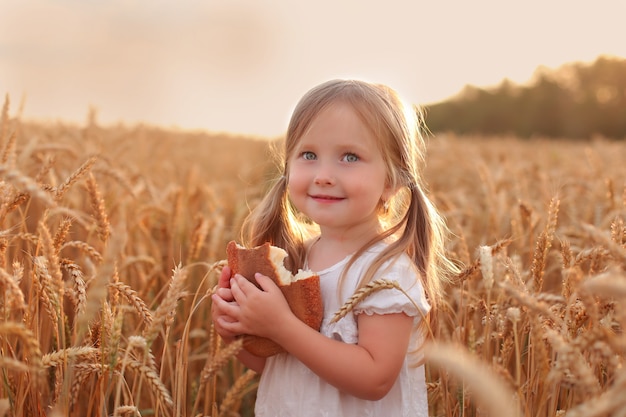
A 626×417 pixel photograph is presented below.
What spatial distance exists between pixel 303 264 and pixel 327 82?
23.8 inches

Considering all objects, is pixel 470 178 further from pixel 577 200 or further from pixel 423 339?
pixel 423 339

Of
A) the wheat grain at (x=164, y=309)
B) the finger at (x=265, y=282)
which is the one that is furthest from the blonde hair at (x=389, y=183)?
the wheat grain at (x=164, y=309)

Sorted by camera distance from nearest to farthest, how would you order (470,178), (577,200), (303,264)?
(303,264) < (577,200) < (470,178)

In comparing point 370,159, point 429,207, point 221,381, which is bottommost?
point 221,381

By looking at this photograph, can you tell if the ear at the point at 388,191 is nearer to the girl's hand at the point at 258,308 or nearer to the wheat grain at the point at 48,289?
the girl's hand at the point at 258,308

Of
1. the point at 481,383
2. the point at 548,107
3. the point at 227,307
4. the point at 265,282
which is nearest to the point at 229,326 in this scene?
the point at 227,307

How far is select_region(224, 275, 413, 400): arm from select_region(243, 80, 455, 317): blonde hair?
6.7 inches

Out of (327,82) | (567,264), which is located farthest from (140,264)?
(567,264)

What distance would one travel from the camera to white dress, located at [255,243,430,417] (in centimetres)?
172

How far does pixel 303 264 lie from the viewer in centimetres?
205

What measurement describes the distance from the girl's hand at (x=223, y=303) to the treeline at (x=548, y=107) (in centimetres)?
4008

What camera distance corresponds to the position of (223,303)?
1717 mm

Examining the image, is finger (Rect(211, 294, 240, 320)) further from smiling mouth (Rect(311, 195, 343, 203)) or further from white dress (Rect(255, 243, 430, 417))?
smiling mouth (Rect(311, 195, 343, 203))

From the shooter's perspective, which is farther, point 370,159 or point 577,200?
point 577,200
